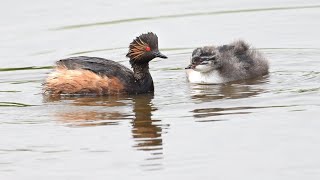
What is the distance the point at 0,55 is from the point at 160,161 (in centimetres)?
658

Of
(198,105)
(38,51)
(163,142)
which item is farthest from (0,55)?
(163,142)

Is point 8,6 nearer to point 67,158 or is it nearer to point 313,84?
point 313,84

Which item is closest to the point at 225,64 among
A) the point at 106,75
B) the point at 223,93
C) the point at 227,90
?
the point at 227,90

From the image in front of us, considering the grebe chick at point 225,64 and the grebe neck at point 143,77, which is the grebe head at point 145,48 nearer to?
the grebe neck at point 143,77

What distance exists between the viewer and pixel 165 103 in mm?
12992

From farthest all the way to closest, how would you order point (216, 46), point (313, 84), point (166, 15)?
1. point (166, 15)
2. point (216, 46)
3. point (313, 84)

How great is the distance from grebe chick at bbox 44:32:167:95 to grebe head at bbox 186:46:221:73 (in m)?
0.99

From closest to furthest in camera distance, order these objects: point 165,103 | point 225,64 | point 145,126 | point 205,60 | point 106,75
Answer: point 145,126, point 165,103, point 106,75, point 205,60, point 225,64

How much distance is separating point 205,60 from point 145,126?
126 inches

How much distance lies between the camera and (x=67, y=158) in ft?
34.2

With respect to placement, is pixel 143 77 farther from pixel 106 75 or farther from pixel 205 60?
pixel 205 60

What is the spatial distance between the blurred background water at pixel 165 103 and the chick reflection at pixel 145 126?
0.6 inches

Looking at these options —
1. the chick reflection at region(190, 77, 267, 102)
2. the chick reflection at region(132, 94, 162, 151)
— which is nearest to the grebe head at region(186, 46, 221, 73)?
the chick reflection at region(190, 77, 267, 102)

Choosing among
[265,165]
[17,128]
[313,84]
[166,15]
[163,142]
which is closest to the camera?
[265,165]
